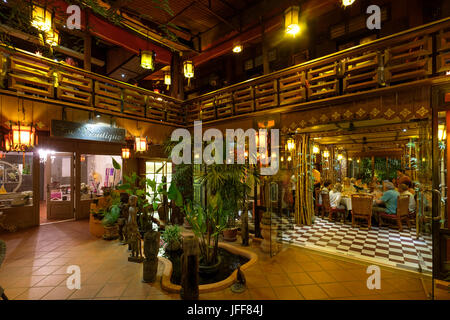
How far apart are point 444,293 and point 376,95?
3.41m

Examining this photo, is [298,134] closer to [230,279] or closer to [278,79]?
[278,79]

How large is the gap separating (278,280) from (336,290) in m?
0.83

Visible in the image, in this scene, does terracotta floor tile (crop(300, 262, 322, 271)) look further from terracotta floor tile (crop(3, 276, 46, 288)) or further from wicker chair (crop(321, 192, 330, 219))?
terracotta floor tile (crop(3, 276, 46, 288))

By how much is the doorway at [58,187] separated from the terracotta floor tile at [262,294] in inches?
280

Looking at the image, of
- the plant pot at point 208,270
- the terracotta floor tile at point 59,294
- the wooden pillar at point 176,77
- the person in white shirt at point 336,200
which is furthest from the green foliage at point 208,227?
the wooden pillar at point 176,77

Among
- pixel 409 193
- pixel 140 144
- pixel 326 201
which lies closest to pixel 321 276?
pixel 326 201

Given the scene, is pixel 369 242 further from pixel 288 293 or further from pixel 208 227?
pixel 208 227

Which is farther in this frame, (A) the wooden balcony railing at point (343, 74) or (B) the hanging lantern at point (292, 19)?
(B) the hanging lantern at point (292, 19)

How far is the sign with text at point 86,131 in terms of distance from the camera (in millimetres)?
4926

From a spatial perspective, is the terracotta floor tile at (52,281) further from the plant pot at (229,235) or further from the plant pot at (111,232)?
the plant pot at (229,235)

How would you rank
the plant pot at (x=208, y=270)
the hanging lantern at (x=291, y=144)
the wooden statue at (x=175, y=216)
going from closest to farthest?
the plant pot at (x=208, y=270) < the wooden statue at (x=175, y=216) < the hanging lantern at (x=291, y=144)

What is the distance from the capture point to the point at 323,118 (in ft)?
15.5

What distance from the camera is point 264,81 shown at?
224 inches
